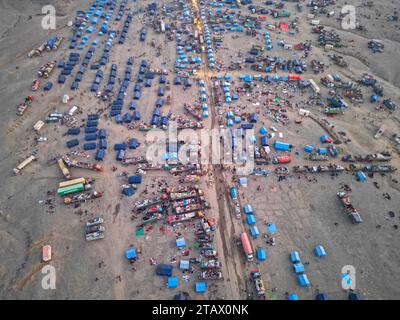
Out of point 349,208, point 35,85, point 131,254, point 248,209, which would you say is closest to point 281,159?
point 248,209

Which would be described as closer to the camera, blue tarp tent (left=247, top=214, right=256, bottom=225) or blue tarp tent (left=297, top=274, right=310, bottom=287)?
blue tarp tent (left=297, top=274, right=310, bottom=287)

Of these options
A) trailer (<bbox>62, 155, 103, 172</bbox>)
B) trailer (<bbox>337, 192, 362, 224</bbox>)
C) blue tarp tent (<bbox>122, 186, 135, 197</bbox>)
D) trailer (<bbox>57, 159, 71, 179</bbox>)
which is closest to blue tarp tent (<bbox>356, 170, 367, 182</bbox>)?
trailer (<bbox>337, 192, 362, 224</bbox>)

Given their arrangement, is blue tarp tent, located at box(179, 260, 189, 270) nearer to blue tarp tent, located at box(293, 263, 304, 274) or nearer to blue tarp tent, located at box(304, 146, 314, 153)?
blue tarp tent, located at box(293, 263, 304, 274)

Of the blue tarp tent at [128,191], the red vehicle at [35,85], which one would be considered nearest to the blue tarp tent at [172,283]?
the blue tarp tent at [128,191]

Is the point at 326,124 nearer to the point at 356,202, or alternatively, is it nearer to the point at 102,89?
the point at 356,202

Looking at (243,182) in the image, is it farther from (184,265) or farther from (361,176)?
(361,176)

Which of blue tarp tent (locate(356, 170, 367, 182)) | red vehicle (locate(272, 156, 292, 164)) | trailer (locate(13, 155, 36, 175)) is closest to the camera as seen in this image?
trailer (locate(13, 155, 36, 175))
